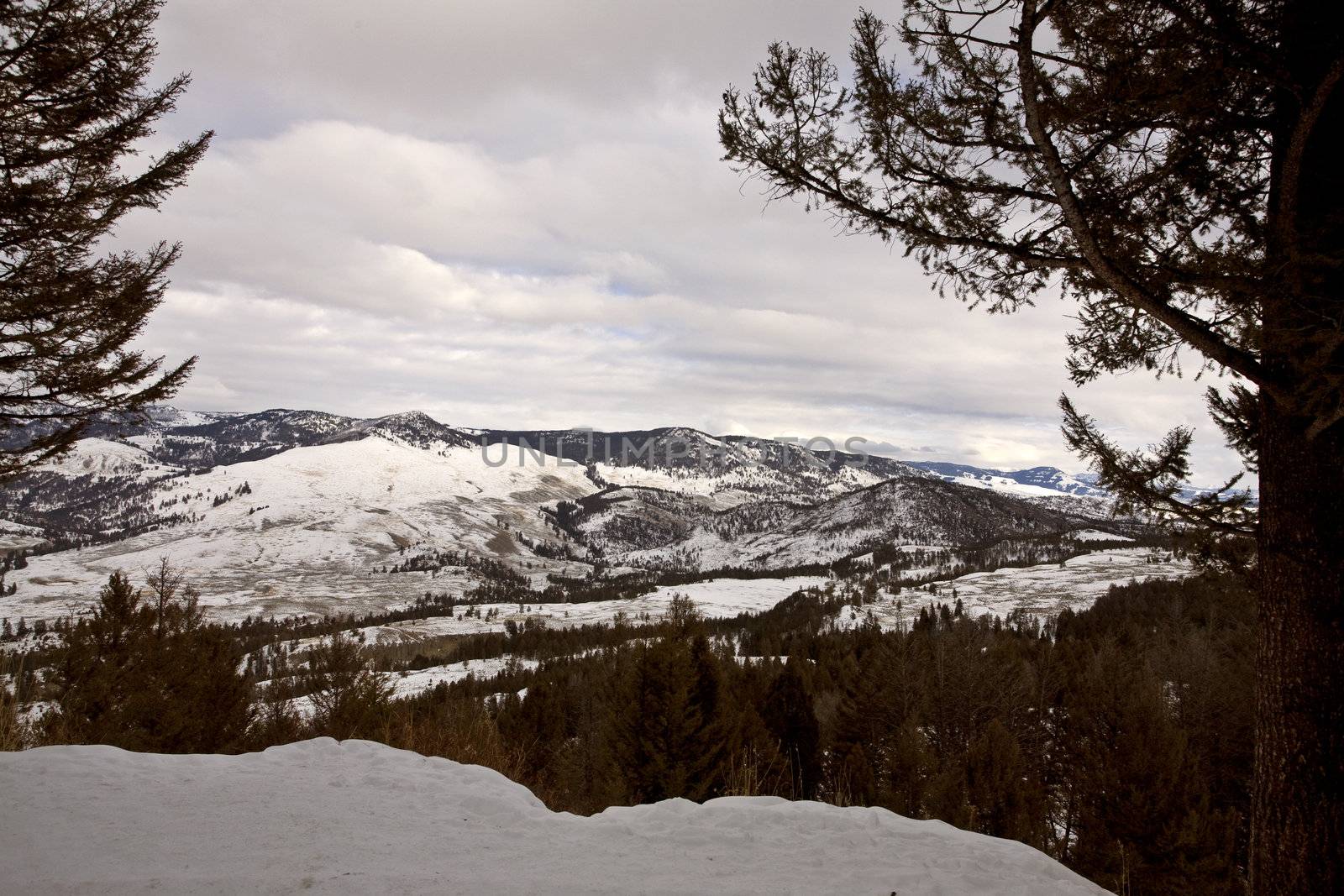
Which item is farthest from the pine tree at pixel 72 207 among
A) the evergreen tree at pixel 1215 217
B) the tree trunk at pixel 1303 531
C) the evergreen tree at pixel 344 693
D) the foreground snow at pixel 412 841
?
the evergreen tree at pixel 344 693

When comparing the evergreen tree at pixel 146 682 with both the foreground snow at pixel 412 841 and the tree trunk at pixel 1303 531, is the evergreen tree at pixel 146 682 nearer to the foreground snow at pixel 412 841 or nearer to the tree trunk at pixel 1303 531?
the foreground snow at pixel 412 841

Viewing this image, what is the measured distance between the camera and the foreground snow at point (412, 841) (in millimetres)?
4586

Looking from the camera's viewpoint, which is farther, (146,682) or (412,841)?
(146,682)

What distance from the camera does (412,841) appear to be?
18.1ft

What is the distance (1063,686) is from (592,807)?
1268 inches

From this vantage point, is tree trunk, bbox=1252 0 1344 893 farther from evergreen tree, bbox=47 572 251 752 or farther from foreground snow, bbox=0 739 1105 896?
evergreen tree, bbox=47 572 251 752

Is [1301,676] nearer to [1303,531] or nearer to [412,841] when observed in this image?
[1303,531]

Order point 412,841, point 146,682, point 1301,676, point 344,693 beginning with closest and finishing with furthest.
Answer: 1. point 1301,676
2. point 412,841
3. point 146,682
4. point 344,693

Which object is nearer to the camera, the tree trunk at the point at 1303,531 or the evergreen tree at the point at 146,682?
the tree trunk at the point at 1303,531

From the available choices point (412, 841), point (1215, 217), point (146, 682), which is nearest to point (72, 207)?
point (412, 841)

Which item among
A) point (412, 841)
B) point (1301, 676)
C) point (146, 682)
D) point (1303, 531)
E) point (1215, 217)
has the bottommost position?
point (146, 682)

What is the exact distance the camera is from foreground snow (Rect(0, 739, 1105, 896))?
4.59 metres

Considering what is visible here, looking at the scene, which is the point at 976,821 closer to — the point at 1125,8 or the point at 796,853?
the point at 796,853

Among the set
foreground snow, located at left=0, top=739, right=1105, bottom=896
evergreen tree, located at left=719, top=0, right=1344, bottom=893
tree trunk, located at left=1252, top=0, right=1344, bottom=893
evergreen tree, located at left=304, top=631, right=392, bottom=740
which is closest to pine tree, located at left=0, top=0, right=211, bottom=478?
foreground snow, located at left=0, top=739, right=1105, bottom=896
